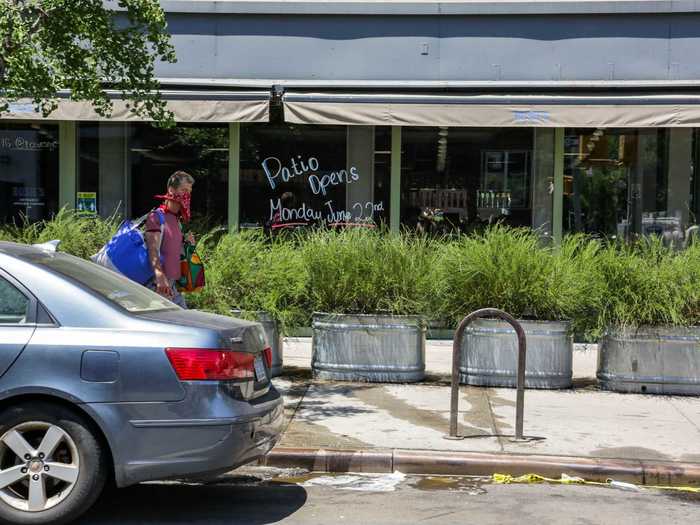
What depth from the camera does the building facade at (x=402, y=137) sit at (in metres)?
11.8

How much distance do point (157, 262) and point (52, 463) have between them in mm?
2867

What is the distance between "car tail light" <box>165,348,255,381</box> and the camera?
4.71m

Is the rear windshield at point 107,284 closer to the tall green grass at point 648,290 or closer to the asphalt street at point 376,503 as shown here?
the asphalt street at point 376,503

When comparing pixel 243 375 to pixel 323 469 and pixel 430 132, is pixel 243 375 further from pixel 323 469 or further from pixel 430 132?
pixel 430 132

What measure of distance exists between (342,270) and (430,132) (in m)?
4.03

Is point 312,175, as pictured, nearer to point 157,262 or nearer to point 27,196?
point 27,196

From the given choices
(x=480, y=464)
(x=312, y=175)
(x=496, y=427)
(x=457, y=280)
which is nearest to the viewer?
(x=480, y=464)

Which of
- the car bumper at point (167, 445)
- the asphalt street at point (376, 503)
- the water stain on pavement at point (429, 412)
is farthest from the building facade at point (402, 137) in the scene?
the car bumper at point (167, 445)

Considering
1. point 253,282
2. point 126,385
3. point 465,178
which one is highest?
point 465,178

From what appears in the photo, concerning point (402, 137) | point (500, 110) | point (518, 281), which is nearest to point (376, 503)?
point (518, 281)

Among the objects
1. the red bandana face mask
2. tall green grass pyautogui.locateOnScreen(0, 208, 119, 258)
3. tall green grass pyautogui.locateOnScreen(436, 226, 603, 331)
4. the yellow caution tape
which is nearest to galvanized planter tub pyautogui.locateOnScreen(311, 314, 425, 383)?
tall green grass pyautogui.locateOnScreen(436, 226, 603, 331)

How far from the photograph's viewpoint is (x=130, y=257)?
7.36m

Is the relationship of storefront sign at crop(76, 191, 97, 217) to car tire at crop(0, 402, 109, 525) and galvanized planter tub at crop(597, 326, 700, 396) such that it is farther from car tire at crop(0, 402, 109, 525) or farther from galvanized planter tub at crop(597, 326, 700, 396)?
car tire at crop(0, 402, 109, 525)

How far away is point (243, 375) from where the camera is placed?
16.3 ft
